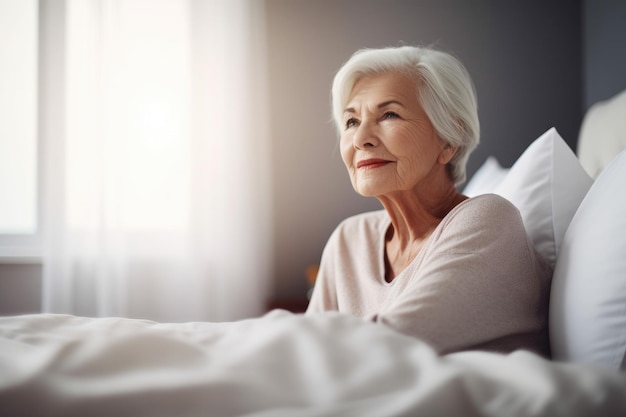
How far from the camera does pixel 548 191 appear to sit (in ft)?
3.32

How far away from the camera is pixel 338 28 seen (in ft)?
8.36

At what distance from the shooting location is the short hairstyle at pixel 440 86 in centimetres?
109

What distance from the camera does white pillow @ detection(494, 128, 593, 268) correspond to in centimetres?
95

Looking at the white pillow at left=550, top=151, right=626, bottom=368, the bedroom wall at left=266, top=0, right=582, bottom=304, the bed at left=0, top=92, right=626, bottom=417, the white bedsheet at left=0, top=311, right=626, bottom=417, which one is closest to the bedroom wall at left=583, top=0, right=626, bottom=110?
the bedroom wall at left=266, top=0, right=582, bottom=304

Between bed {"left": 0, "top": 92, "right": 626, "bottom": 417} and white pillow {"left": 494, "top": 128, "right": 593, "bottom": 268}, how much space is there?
0.26 metres

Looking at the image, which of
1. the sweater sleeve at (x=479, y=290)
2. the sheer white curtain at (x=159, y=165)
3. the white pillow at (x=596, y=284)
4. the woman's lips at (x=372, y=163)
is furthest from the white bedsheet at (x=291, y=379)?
the sheer white curtain at (x=159, y=165)

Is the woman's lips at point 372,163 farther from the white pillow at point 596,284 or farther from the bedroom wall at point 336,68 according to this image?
the bedroom wall at point 336,68

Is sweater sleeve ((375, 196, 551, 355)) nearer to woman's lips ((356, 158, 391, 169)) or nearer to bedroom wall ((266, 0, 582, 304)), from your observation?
woman's lips ((356, 158, 391, 169))

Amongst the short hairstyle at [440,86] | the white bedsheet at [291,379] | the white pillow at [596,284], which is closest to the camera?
the white bedsheet at [291,379]

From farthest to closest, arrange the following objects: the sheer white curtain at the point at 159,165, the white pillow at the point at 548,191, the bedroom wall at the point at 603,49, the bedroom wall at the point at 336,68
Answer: the bedroom wall at the point at 336,68 < the sheer white curtain at the point at 159,165 < the bedroom wall at the point at 603,49 < the white pillow at the point at 548,191

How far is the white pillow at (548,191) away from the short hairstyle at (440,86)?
14 cm

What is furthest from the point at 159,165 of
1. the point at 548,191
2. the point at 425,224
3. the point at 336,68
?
the point at 548,191

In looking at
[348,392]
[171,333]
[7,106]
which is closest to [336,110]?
[171,333]

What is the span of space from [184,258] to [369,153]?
1445 millimetres
